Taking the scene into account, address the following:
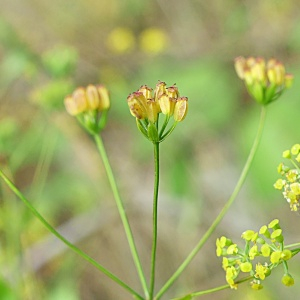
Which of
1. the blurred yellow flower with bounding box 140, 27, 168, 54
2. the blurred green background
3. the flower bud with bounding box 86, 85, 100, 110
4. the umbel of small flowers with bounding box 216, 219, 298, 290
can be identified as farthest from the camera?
the blurred yellow flower with bounding box 140, 27, 168, 54

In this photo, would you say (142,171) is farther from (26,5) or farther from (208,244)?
(26,5)

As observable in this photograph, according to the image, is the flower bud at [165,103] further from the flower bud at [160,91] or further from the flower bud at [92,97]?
the flower bud at [92,97]

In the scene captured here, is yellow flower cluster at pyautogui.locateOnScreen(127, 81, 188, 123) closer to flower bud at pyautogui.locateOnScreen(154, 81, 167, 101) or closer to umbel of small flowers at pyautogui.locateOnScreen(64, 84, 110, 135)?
flower bud at pyautogui.locateOnScreen(154, 81, 167, 101)

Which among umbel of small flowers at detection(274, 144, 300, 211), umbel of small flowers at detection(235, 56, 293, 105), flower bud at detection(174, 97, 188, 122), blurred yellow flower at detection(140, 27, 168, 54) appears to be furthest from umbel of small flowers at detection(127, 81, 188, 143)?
blurred yellow flower at detection(140, 27, 168, 54)

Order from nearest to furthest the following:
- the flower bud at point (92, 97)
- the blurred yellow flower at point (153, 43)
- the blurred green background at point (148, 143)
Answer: the flower bud at point (92, 97) < the blurred green background at point (148, 143) < the blurred yellow flower at point (153, 43)

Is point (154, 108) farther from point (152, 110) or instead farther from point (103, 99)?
point (103, 99)

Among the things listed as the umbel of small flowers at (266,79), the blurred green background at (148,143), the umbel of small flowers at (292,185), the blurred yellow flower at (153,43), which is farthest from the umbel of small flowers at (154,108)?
the blurred yellow flower at (153,43)

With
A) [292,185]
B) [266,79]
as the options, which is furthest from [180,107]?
[266,79]
